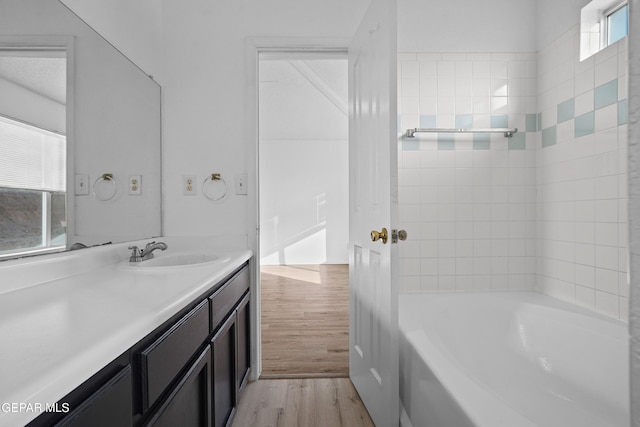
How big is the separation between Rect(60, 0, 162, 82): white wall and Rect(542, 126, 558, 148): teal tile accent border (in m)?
2.41

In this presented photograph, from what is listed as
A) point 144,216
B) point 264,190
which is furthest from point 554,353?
point 264,190

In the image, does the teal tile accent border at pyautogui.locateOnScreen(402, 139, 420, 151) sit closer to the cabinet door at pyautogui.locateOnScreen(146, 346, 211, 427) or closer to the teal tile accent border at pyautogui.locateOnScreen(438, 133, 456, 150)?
the teal tile accent border at pyautogui.locateOnScreen(438, 133, 456, 150)

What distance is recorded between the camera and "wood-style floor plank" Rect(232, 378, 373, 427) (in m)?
1.66

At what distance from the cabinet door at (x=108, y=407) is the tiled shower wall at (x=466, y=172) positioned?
5.74 ft

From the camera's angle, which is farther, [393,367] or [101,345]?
[393,367]

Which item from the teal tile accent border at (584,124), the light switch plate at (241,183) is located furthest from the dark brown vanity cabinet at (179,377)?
the teal tile accent border at (584,124)

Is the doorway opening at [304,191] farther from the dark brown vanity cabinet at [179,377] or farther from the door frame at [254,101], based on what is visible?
the dark brown vanity cabinet at [179,377]

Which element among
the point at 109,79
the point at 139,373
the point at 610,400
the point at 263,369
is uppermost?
the point at 109,79

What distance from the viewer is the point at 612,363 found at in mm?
1415

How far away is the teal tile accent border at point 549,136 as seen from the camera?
6.66 feet

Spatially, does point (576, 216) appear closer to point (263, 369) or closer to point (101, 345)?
point (263, 369)

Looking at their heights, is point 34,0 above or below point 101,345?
above

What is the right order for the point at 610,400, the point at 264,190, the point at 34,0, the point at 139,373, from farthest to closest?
the point at 264,190
the point at 610,400
the point at 34,0
the point at 139,373

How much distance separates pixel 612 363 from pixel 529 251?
0.87 meters
